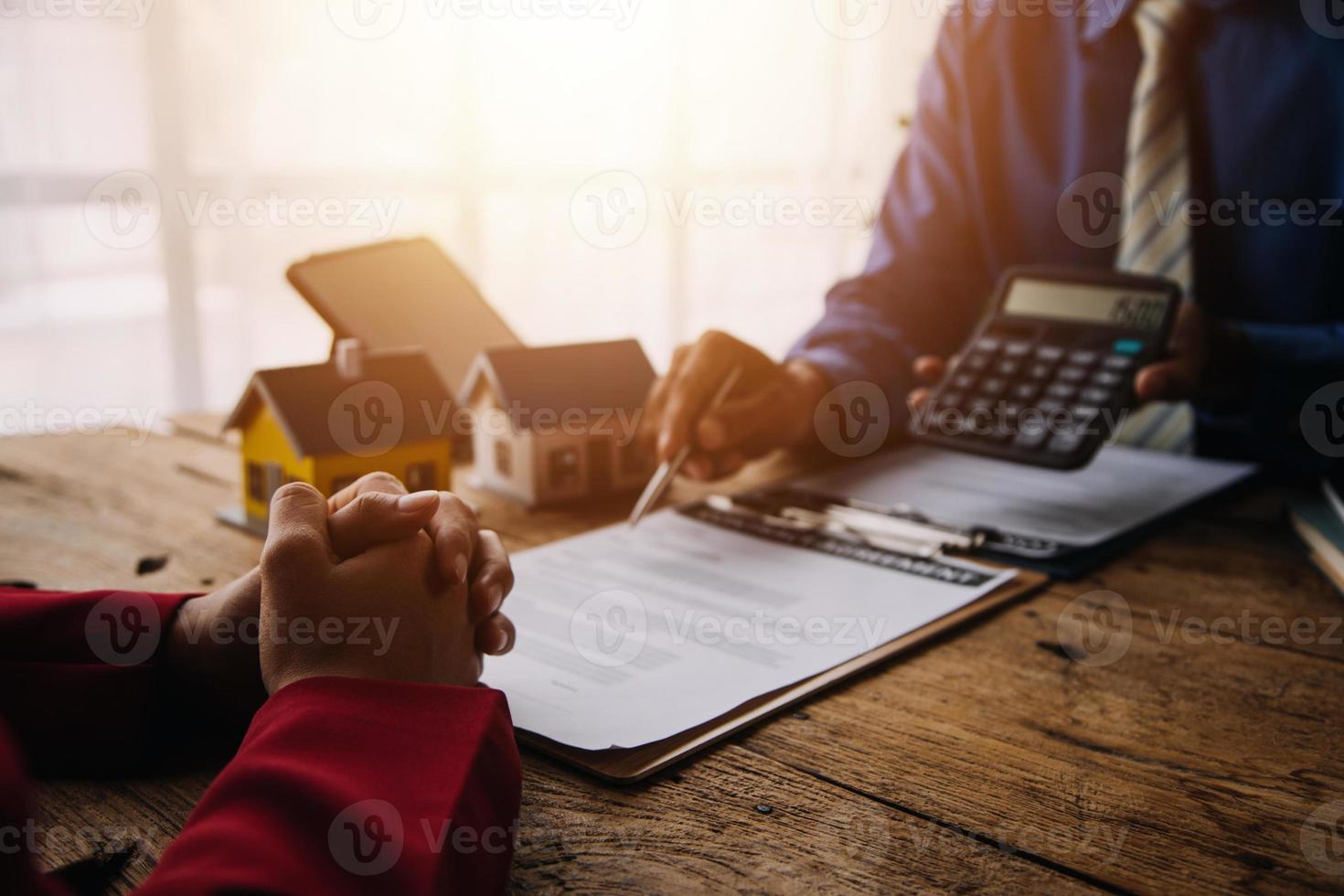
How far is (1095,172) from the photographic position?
1.29m

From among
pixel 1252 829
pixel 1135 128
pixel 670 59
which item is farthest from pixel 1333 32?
pixel 670 59

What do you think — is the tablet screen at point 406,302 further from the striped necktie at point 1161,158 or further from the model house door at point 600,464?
the striped necktie at point 1161,158

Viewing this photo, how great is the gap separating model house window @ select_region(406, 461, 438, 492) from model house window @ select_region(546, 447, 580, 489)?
12cm

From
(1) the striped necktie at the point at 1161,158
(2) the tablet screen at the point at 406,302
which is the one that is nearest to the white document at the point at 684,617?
(2) the tablet screen at the point at 406,302

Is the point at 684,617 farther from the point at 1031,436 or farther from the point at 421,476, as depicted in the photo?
the point at 1031,436

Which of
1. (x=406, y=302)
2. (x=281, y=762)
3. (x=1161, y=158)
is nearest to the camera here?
(x=281, y=762)

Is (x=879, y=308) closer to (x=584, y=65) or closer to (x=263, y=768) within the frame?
(x=263, y=768)

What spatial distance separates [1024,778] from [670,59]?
13.7ft

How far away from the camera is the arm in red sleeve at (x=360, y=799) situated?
35cm

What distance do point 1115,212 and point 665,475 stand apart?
77 cm

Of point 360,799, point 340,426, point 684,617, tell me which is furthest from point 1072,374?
point 360,799

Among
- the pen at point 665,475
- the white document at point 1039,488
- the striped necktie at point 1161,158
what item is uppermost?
the striped necktie at point 1161,158

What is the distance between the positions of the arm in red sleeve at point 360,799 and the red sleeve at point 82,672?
0.08 m

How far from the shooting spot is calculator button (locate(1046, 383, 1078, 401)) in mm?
901
